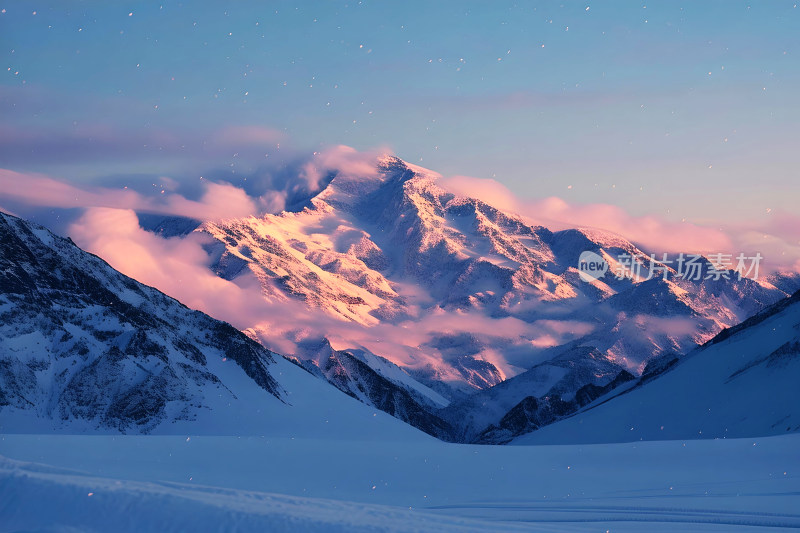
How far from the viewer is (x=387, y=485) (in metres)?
36.3

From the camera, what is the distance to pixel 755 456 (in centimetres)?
4212

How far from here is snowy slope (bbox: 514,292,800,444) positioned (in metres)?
90.1

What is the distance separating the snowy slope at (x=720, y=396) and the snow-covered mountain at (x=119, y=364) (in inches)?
1383

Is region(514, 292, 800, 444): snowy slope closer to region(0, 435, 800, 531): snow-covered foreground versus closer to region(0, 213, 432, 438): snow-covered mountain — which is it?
region(0, 213, 432, 438): snow-covered mountain

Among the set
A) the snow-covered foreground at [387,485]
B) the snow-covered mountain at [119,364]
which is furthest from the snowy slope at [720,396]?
the snow-covered foreground at [387,485]

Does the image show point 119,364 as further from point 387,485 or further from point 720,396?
point 720,396

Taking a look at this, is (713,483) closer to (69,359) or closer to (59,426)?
(59,426)

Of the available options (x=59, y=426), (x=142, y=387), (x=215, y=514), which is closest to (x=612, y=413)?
(x=142, y=387)

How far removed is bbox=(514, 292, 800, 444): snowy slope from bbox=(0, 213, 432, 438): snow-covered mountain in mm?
35131

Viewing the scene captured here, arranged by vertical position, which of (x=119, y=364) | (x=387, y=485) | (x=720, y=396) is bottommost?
(x=119, y=364)

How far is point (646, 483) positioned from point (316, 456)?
60.2 ft

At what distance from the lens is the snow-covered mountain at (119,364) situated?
8350 cm

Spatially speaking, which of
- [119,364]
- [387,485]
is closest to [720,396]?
[119,364]

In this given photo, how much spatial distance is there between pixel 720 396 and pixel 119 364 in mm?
75574
